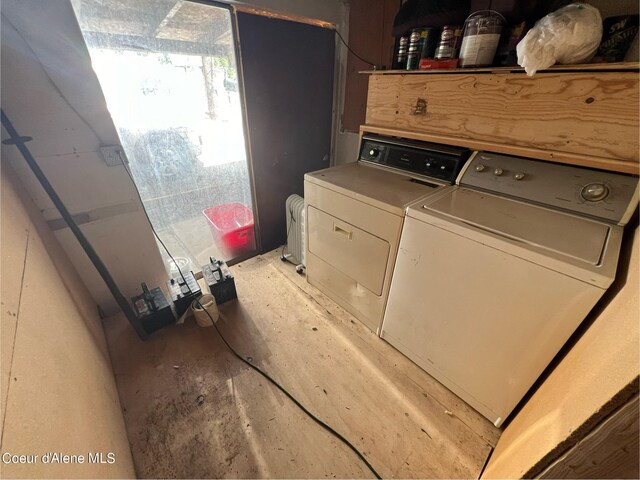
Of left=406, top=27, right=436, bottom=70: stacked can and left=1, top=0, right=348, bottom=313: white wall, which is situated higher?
left=406, top=27, right=436, bottom=70: stacked can

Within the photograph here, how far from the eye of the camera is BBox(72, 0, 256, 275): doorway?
4.42ft

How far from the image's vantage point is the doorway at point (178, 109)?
1.35 metres

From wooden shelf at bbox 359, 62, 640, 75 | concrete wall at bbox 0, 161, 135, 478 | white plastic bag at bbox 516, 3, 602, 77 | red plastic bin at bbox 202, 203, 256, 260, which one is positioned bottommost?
red plastic bin at bbox 202, 203, 256, 260

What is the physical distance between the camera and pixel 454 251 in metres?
1.06

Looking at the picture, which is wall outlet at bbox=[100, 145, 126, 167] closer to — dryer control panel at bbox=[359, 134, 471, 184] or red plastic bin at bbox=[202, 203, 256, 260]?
red plastic bin at bbox=[202, 203, 256, 260]

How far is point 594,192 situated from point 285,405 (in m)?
1.70

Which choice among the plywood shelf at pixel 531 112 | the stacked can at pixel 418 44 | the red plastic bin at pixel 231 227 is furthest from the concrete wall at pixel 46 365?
the stacked can at pixel 418 44

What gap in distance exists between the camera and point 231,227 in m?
2.24

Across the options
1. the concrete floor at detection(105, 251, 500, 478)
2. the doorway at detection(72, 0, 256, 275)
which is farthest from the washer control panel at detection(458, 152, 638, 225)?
the doorway at detection(72, 0, 256, 275)

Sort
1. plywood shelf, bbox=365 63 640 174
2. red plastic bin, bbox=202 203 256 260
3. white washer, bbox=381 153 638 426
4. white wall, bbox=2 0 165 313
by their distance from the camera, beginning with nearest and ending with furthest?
1. white washer, bbox=381 153 638 426
2. plywood shelf, bbox=365 63 640 174
3. white wall, bbox=2 0 165 313
4. red plastic bin, bbox=202 203 256 260

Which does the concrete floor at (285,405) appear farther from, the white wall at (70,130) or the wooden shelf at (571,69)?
the wooden shelf at (571,69)

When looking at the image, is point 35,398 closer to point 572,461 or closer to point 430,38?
point 572,461

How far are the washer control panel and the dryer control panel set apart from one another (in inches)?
3.0

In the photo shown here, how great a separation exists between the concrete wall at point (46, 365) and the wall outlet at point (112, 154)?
14.6 inches
